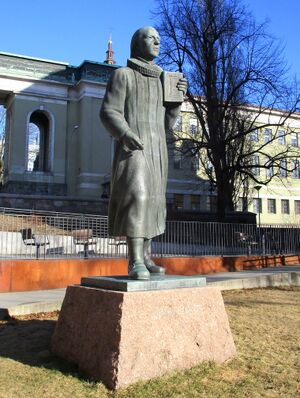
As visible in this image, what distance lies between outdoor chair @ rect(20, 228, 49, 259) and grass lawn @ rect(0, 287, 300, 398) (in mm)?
6147

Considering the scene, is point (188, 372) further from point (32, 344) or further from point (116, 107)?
point (116, 107)

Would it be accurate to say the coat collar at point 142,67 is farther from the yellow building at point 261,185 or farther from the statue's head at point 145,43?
the yellow building at point 261,185

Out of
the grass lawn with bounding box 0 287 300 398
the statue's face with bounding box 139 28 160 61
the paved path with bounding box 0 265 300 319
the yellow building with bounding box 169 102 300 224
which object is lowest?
the grass lawn with bounding box 0 287 300 398

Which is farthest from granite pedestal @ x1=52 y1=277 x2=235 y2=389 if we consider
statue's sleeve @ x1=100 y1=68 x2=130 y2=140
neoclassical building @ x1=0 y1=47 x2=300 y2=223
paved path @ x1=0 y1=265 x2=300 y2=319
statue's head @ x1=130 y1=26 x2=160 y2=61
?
neoclassical building @ x1=0 y1=47 x2=300 y2=223

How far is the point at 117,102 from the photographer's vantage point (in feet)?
16.3

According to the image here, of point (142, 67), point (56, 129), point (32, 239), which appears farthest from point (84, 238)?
point (56, 129)

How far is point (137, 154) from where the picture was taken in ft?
16.0

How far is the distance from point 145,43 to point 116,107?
2.63 ft

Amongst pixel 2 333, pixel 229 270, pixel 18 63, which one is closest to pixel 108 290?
pixel 2 333

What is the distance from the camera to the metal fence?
504 inches

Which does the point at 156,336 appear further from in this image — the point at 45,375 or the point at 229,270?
the point at 229,270

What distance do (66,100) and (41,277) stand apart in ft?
107

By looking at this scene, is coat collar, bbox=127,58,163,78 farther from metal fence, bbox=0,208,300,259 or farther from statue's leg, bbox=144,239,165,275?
metal fence, bbox=0,208,300,259

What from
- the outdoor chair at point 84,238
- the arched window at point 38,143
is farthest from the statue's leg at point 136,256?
the arched window at point 38,143
